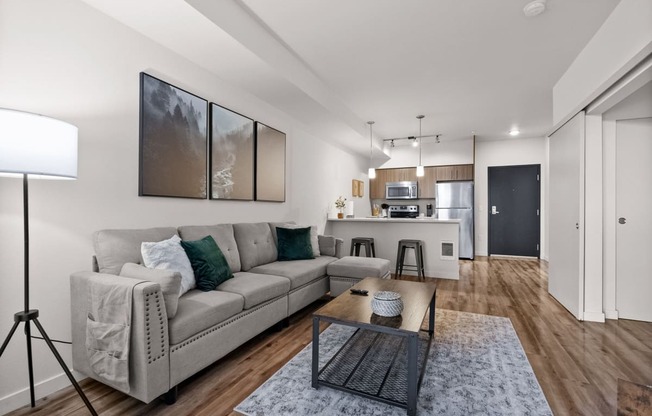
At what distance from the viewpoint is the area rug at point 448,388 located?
1.65 m

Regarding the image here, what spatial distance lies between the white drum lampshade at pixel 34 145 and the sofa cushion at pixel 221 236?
1.11 metres

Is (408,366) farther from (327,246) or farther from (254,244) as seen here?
(327,246)

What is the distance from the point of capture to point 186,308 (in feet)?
6.21

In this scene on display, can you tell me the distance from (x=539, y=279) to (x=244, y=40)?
5.31m

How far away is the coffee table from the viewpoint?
5.37 ft

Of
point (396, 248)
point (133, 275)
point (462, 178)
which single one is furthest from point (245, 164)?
point (462, 178)

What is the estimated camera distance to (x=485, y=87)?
396 cm

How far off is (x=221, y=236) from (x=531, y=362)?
106 inches

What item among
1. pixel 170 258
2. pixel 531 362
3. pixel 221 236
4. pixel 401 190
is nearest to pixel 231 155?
pixel 221 236

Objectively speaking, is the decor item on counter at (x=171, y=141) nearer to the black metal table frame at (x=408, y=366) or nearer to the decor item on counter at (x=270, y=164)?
the decor item on counter at (x=270, y=164)

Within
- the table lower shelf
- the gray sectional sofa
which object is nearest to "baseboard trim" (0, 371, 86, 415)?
the gray sectional sofa

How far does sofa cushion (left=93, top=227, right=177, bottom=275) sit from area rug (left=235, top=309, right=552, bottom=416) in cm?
120

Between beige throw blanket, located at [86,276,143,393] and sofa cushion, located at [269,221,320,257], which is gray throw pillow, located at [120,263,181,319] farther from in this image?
sofa cushion, located at [269,221,320,257]

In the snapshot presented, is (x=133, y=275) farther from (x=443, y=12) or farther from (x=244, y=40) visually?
(x=443, y=12)
